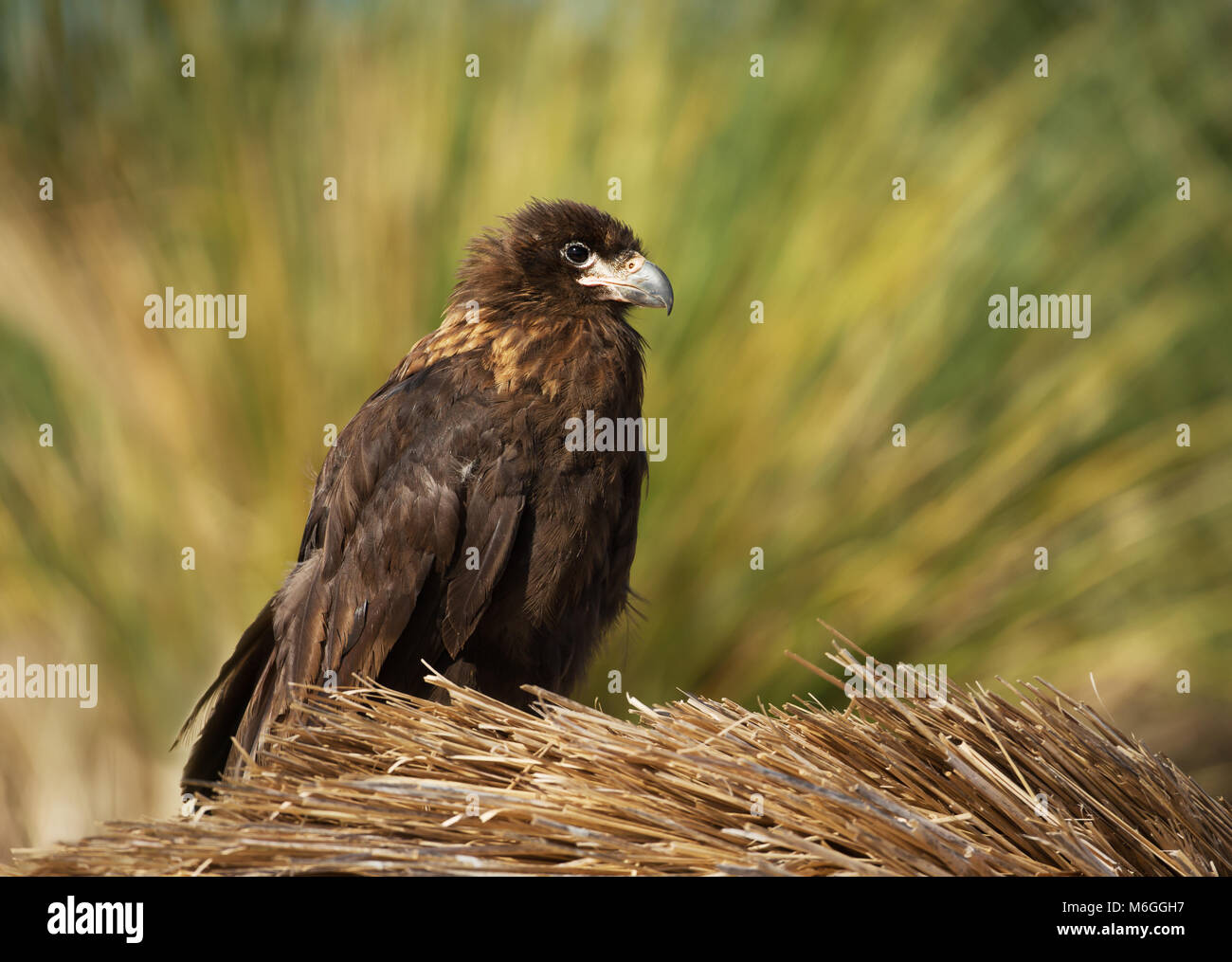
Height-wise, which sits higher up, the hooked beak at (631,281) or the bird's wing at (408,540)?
the hooked beak at (631,281)

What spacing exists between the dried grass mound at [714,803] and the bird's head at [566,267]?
1.22 meters

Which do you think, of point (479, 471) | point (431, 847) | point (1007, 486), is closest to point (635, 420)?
point (479, 471)

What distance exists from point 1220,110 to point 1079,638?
5.66ft

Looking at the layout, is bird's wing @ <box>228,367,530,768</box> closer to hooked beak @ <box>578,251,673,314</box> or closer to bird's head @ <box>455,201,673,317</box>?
bird's head @ <box>455,201,673,317</box>

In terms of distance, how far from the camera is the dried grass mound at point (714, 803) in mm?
1509

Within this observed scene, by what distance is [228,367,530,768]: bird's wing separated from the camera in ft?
8.27

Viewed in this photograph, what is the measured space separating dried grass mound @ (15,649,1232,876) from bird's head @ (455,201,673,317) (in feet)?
3.99

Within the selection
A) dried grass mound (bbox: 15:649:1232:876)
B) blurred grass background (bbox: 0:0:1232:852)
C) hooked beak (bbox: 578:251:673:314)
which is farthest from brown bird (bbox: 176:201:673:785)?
dried grass mound (bbox: 15:649:1232:876)

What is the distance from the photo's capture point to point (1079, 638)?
3.26 m

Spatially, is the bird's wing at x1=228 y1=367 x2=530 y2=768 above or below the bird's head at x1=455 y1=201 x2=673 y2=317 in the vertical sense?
below

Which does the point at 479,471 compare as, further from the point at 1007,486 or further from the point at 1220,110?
the point at 1220,110

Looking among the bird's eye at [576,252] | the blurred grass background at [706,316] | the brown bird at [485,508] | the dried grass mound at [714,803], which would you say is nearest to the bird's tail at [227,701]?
the brown bird at [485,508]

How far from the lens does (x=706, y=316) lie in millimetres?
3236

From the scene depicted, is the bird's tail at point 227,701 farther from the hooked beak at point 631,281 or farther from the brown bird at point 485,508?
the hooked beak at point 631,281
